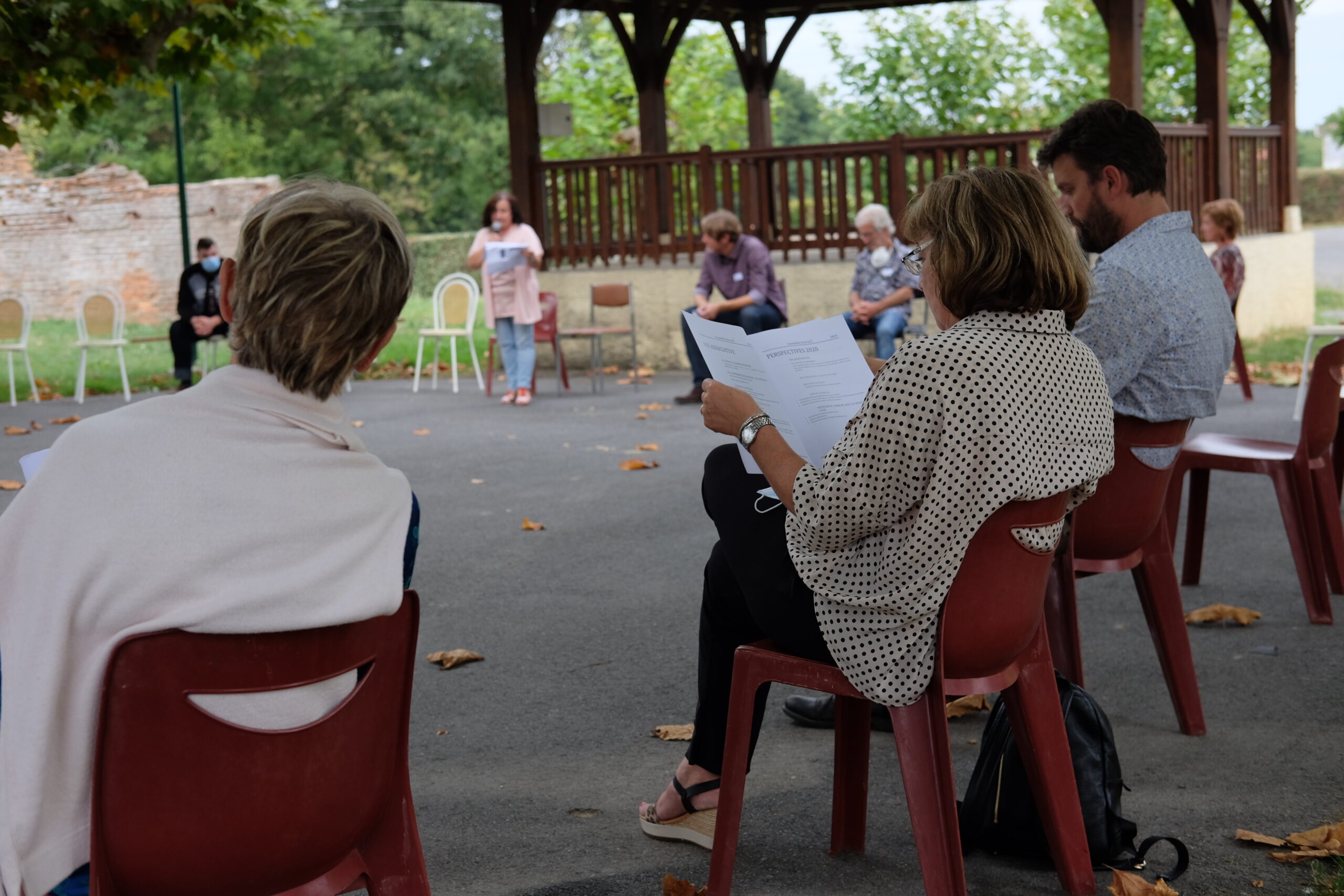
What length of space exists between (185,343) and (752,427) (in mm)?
10774

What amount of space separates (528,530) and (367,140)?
3113 centimetres

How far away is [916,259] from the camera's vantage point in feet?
8.12

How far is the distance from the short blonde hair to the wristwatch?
2.73ft

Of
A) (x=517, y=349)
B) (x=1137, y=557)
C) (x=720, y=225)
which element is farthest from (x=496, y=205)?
(x=1137, y=557)

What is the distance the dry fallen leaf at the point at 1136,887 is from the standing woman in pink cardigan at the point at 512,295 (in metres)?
9.25

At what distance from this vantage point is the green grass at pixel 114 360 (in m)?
13.2

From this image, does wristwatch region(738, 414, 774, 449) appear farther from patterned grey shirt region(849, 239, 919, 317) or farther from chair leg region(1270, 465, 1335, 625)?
patterned grey shirt region(849, 239, 919, 317)

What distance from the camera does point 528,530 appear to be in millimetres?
6266

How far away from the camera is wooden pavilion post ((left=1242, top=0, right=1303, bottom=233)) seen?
1570cm

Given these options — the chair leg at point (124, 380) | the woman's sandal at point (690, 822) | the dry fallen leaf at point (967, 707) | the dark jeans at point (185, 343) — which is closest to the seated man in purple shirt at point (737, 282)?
the dark jeans at point (185, 343)

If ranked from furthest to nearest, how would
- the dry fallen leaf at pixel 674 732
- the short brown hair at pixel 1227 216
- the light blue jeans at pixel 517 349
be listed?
1. the light blue jeans at pixel 517 349
2. the short brown hair at pixel 1227 216
3. the dry fallen leaf at pixel 674 732

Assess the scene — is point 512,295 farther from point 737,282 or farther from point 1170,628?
point 1170,628

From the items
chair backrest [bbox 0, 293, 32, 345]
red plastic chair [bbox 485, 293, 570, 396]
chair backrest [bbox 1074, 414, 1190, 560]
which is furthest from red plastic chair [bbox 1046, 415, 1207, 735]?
chair backrest [bbox 0, 293, 32, 345]

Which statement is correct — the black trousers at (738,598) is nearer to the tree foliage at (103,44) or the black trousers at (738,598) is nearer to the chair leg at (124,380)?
the tree foliage at (103,44)
